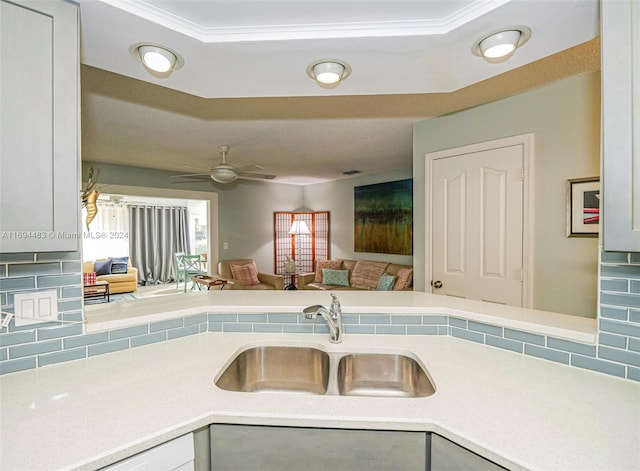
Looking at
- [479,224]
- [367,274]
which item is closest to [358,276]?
[367,274]

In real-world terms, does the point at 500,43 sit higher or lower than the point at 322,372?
higher

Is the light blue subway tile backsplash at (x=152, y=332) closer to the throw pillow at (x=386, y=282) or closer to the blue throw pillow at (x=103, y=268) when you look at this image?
the throw pillow at (x=386, y=282)

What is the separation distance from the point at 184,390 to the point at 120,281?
20.8 feet

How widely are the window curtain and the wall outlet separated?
717 cm

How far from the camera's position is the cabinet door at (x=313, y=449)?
824mm

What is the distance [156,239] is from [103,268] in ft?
5.43

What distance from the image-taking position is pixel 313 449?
2.76ft

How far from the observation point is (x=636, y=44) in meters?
0.79

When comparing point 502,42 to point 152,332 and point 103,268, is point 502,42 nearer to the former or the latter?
point 152,332

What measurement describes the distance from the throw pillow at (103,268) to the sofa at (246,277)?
2646mm

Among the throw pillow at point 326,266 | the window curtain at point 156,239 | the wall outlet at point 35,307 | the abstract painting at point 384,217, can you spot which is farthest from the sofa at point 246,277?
the wall outlet at point 35,307

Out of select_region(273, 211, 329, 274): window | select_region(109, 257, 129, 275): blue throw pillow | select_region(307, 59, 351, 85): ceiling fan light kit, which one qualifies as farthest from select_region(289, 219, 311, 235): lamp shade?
select_region(307, 59, 351, 85): ceiling fan light kit

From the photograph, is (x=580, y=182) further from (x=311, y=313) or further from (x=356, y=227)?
(x=356, y=227)

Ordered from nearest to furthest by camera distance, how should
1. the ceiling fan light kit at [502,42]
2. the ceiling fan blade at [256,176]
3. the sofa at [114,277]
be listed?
the ceiling fan light kit at [502,42], the ceiling fan blade at [256,176], the sofa at [114,277]
